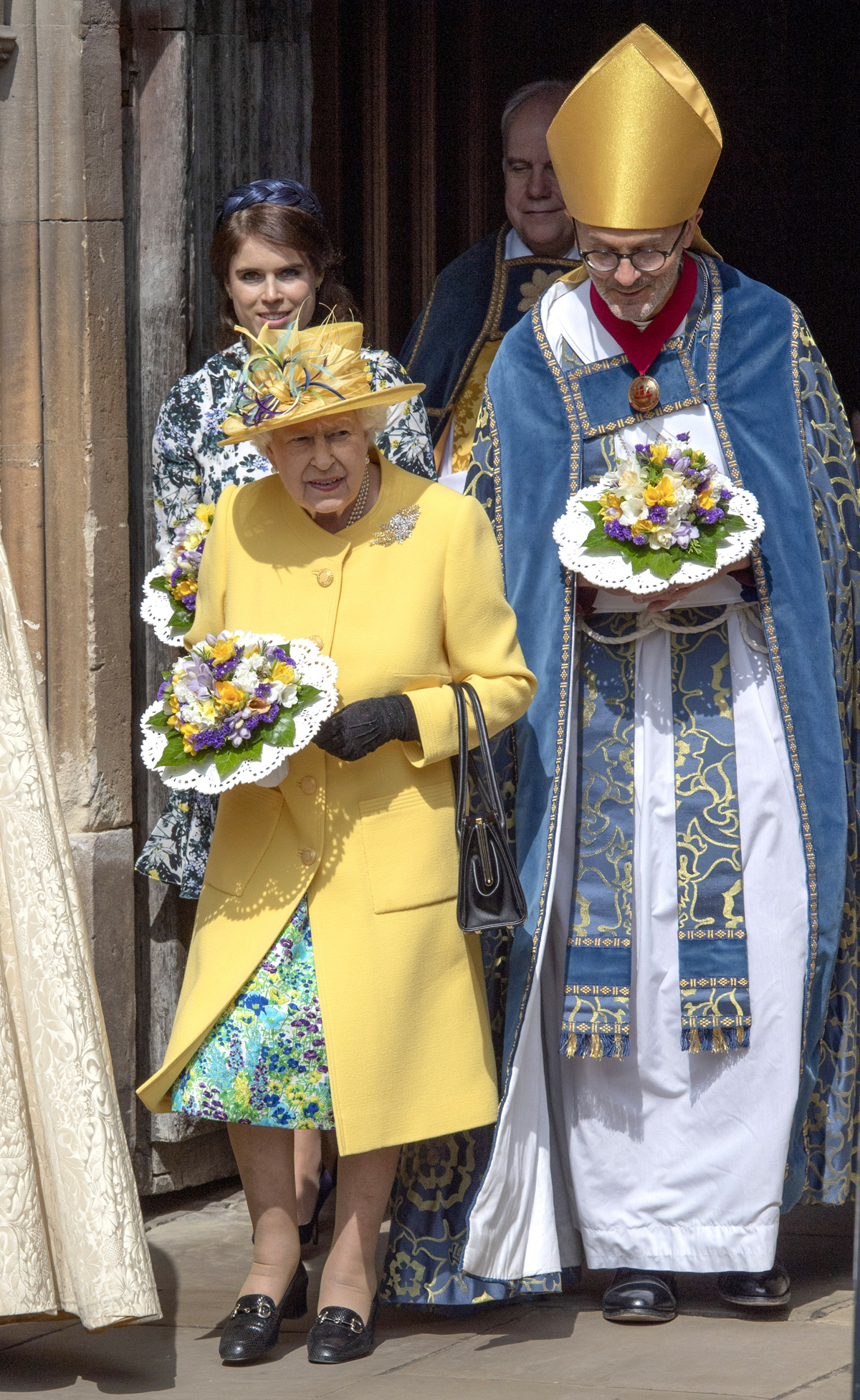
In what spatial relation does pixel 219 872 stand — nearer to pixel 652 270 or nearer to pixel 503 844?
pixel 503 844

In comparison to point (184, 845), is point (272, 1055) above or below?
below

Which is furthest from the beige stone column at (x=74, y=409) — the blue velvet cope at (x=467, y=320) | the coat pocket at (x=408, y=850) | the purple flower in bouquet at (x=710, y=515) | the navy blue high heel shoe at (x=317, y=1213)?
the purple flower in bouquet at (x=710, y=515)

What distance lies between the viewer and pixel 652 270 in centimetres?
370

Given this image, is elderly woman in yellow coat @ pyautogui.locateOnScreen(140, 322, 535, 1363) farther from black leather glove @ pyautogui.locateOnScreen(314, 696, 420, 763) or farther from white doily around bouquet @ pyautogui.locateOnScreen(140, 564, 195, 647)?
white doily around bouquet @ pyautogui.locateOnScreen(140, 564, 195, 647)

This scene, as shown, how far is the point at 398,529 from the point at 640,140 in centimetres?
84

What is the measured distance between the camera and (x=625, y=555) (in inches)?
143

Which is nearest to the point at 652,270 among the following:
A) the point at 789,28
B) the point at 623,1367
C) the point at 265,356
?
the point at 265,356

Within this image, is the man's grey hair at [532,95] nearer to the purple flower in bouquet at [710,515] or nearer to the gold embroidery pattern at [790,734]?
the gold embroidery pattern at [790,734]

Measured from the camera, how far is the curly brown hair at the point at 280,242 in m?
4.13

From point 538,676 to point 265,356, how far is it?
0.77 metres

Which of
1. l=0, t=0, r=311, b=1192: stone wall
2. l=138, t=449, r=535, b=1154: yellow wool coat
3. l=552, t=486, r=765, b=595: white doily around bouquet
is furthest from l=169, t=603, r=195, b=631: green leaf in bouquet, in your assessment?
l=552, t=486, r=765, b=595: white doily around bouquet

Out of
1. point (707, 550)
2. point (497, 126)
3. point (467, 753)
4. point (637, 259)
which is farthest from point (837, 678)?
point (497, 126)

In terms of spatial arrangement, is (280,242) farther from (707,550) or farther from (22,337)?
(707,550)

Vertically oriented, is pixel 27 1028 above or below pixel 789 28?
below
